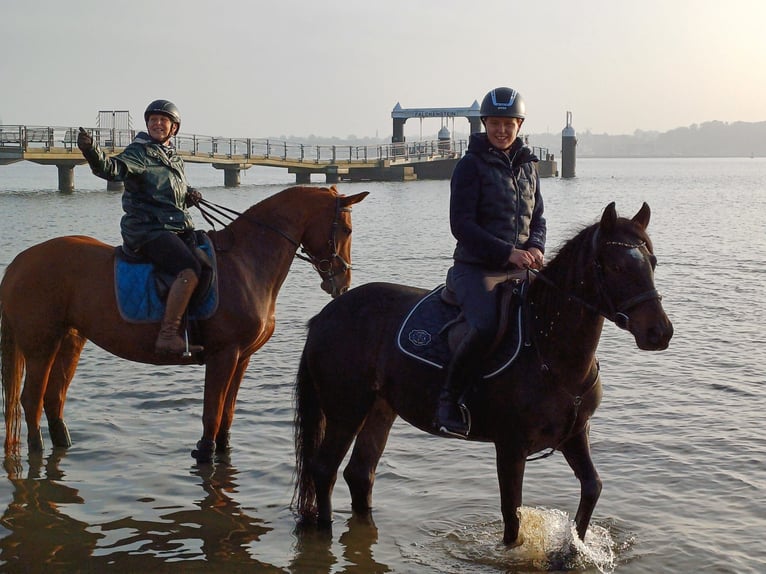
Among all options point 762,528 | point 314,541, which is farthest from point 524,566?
point 762,528

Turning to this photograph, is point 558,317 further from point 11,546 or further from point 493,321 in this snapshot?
point 11,546

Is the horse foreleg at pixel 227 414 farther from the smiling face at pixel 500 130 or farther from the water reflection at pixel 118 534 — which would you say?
the smiling face at pixel 500 130

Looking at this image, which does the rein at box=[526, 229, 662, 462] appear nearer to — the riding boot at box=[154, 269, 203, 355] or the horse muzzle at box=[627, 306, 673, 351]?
the horse muzzle at box=[627, 306, 673, 351]

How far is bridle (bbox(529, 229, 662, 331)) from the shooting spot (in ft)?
17.2

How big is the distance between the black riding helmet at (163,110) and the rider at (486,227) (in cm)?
318

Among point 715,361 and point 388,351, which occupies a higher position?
point 388,351

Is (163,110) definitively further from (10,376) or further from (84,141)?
(10,376)

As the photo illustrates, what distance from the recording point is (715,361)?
1271 centimetres

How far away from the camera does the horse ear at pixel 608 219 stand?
17.5 feet

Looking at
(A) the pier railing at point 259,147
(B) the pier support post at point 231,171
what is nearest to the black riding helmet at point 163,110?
(A) the pier railing at point 259,147

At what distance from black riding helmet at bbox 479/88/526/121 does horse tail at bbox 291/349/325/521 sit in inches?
85.5

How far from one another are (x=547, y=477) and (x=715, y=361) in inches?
216

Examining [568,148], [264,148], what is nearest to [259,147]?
[264,148]

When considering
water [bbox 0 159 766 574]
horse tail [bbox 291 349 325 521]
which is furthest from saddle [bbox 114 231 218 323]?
horse tail [bbox 291 349 325 521]
